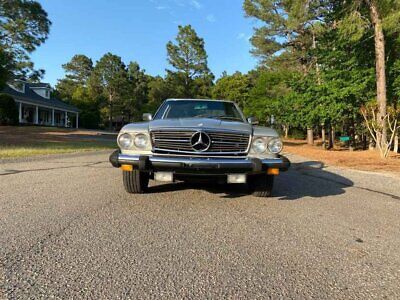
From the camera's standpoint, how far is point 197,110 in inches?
265

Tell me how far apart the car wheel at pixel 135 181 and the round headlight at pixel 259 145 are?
5.63 ft

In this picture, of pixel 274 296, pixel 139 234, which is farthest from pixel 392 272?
pixel 139 234

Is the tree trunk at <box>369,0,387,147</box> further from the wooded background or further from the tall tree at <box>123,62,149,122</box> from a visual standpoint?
the tall tree at <box>123,62,149,122</box>

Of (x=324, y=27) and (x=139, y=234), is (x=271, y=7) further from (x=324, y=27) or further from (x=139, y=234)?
(x=139, y=234)

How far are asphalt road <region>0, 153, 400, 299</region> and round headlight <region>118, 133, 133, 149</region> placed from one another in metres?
0.81

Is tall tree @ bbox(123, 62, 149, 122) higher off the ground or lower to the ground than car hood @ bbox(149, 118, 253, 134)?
higher

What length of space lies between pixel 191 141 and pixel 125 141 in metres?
0.96

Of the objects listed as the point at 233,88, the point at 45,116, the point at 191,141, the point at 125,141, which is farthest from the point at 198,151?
the point at 233,88

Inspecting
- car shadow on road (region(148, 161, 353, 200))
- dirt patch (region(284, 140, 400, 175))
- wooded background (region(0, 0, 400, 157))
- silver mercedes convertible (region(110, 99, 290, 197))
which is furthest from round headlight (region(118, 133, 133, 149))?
wooded background (region(0, 0, 400, 157))

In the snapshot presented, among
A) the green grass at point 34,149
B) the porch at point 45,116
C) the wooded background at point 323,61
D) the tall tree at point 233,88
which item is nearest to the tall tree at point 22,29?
the wooded background at point 323,61

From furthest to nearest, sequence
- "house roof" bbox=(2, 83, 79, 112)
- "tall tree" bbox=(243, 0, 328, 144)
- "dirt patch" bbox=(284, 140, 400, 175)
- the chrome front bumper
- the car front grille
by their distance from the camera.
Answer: "house roof" bbox=(2, 83, 79, 112) < "tall tree" bbox=(243, 0, 328, 144) < "dirt patch" bbox=(284, 140, 400, 175) < the car front grille < the chrome front bumper

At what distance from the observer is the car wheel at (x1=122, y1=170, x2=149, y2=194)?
221 inches

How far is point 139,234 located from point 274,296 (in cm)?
172

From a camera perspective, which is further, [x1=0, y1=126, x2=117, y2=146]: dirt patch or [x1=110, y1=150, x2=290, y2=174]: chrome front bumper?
[x1=0, y1=126, x2=117, y2=146]: dirt patch
